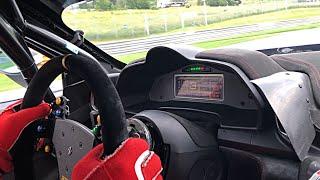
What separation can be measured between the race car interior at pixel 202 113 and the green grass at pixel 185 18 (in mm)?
1099

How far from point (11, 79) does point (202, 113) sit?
1459 millimetres

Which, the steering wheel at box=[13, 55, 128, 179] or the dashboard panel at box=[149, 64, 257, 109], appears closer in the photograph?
the steering wheel at box=[13, 55, 128, 179]

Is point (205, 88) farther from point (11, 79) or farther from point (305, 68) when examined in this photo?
point (11, 79)

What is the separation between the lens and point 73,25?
2.68m

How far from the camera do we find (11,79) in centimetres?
281

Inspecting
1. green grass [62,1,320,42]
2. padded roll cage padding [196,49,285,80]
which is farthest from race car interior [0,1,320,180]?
green grass [62,1,320,42]

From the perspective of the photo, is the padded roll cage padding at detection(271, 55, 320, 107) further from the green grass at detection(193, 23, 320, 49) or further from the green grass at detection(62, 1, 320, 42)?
the green grass at detection(62, 1, 320, 42)

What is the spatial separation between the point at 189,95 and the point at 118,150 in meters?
1.04

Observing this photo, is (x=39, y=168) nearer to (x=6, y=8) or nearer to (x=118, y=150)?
(x=118, y=150)

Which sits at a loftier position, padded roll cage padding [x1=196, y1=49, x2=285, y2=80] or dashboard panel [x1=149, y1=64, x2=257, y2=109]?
padded roll cage padding [x1=196, y1=49, x2=285, y2=80]

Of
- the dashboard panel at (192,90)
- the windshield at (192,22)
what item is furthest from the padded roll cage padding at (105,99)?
the windshield at (192,22)

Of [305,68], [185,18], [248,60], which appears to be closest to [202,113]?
[248,60]

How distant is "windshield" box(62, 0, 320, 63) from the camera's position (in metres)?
2.90

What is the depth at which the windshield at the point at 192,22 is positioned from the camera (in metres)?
2.90
